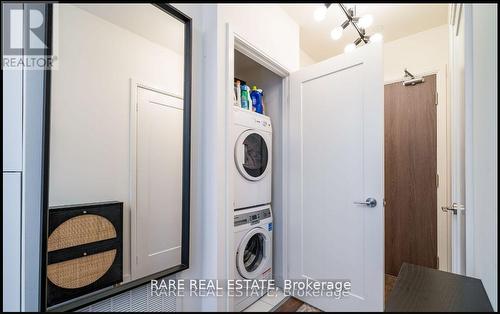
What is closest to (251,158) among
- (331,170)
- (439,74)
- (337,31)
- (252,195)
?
(252,195)

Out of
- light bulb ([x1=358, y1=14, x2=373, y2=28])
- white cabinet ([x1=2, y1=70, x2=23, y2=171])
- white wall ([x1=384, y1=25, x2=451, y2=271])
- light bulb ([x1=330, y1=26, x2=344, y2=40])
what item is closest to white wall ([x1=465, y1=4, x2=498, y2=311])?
light bulb ([x1=358, y1=14, x2=373, y2=28])

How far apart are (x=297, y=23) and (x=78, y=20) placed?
50.6 inches

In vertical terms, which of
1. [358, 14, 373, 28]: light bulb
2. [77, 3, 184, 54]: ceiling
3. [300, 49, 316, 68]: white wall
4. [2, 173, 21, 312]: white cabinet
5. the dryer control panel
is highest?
[300, 49, 316, 68]: white wall

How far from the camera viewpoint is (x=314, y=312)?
18.2 inches

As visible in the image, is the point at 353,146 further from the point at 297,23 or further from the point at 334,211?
the point at 297,23

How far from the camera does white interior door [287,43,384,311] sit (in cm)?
95

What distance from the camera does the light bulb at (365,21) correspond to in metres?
1.07

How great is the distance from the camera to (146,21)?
85cm

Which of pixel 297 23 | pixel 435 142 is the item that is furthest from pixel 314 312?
pixel 435 142

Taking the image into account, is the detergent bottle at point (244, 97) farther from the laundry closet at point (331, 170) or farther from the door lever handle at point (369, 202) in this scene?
the door lever handle at point (369, 202)

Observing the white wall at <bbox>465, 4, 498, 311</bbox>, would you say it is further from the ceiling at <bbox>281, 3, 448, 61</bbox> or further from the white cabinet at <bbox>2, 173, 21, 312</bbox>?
the white cabinet at <bbox>2, 173, 21, 312</bbox>

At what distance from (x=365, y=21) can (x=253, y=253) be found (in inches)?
61.4

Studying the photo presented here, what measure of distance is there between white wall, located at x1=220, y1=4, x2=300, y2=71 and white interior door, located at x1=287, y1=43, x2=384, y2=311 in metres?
0.33

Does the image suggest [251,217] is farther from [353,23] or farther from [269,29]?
[353,23]
